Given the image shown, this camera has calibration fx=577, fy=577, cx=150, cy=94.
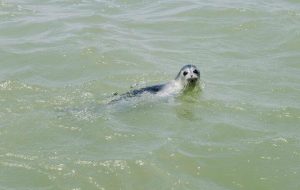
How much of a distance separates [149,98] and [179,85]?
2.44 ft

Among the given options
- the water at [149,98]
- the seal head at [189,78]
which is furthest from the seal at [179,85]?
the water at [149,98]

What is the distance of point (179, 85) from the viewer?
10.5 m

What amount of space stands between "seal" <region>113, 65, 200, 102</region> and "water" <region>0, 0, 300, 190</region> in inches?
9.0

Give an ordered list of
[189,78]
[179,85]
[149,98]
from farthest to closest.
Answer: [179,85] < [189,78] < [149,98]

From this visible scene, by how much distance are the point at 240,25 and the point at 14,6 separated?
677 cm

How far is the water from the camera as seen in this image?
298 inches

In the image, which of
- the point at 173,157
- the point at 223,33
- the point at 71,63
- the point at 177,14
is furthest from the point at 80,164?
the point at 177,14

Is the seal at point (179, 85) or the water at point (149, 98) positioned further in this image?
the seal at point (179, 85)

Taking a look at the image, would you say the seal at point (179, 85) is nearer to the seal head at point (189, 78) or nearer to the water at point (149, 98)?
the seal head at point (189, 78)

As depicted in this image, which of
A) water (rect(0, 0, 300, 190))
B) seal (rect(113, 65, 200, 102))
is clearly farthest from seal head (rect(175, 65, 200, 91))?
water (rect(0, 0, 300, 190))

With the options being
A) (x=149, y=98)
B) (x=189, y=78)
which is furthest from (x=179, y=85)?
(x=149, y=98)

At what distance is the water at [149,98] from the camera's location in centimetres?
756

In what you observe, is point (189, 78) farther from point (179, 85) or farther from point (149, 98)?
point (149, 98)

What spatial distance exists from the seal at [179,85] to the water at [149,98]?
23cm
